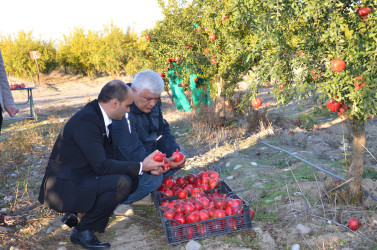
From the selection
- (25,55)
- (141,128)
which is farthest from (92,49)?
(141,128)

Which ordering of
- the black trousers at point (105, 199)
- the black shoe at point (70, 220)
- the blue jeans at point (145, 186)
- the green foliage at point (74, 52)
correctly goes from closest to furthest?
the black trousers at point (105, 199) → the black shoe at point (70, 220) → the blue jeans at point (145, 186) → the green foliage at point (74, 52)

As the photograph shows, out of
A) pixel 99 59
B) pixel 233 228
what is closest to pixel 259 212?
pixel 233 228

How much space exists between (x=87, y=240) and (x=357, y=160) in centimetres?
267

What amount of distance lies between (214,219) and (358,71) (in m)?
1.73

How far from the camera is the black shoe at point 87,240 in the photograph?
3.24 meters

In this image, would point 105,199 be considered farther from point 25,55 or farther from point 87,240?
point 25,55

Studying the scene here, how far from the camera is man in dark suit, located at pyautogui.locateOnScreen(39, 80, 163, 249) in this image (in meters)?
3.10

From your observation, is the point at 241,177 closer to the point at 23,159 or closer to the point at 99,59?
the point at 23,159

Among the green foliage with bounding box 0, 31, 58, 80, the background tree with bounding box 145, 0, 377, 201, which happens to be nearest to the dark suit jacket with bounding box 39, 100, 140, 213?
the background tree with bounding box 145, 0, 377, 201

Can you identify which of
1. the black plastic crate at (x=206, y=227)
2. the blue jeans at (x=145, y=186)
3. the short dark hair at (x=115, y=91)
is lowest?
the black plastic crate at (x=206, y=227)

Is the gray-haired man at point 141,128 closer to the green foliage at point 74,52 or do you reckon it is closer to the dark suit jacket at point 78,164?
the dark suit jacket at point 78,164

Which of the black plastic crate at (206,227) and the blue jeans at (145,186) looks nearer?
→ the black plastic crate at (206,227)

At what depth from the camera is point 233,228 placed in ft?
10.7

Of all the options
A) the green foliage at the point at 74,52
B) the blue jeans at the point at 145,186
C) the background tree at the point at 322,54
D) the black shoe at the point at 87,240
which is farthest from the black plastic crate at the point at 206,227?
the green foliage at the point at 74,52
